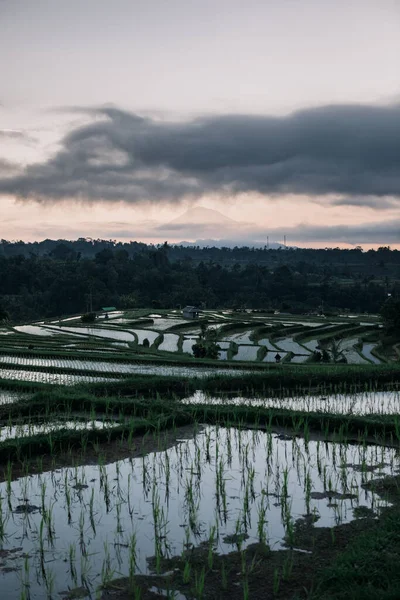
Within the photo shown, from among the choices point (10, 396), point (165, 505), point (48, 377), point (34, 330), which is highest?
point (165, 505)

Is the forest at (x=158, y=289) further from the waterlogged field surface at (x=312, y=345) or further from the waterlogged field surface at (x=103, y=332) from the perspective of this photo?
the waterlogged field surface at (x=312, y=345)

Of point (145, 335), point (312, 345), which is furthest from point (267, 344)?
point (145, 335)

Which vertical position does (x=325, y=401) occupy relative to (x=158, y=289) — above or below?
below

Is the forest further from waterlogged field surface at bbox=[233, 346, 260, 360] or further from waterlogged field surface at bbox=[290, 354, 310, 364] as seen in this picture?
waterlogged field surface at bbox=[290, 354, 310, 364]

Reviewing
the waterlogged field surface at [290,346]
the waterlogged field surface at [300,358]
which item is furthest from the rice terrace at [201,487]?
the waterlogged field surface at [290,346]

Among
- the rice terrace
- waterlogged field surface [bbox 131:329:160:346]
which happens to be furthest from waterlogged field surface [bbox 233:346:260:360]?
the rice terrace

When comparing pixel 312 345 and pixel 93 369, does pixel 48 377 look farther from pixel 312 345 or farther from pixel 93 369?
pixel 312 345
